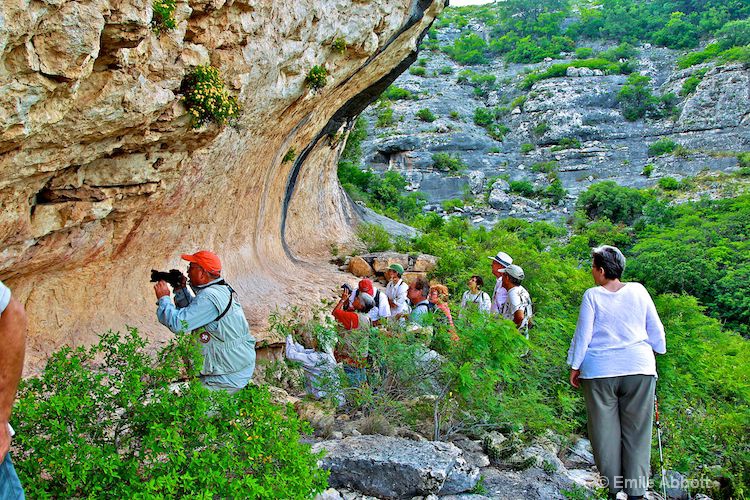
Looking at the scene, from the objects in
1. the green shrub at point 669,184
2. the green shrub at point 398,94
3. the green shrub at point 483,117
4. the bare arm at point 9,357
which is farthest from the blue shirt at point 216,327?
the green shrub at point 483,117

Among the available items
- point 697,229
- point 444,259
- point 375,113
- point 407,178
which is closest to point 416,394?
point 444,259

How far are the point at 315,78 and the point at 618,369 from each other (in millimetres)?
5705

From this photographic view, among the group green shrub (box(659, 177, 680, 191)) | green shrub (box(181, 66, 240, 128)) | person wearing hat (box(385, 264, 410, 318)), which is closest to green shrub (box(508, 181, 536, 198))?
green shrub (box(659, 177, 680, 191))

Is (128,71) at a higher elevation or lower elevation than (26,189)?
higher

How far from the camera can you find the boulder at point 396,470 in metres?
3.66

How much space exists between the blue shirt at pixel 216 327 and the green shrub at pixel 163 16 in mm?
2230

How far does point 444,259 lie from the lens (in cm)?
1309

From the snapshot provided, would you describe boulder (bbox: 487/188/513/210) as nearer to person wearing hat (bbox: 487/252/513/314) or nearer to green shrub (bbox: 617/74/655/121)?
green shrub (bbox: 617/74/655/121)

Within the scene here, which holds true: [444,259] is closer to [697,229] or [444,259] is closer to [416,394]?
[416,394]

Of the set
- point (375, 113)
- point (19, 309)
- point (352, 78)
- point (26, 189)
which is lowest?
point (19, 309)

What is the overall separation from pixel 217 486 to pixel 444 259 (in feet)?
35.1

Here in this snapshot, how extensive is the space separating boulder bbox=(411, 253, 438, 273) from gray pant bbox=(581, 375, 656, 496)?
937 centimetres

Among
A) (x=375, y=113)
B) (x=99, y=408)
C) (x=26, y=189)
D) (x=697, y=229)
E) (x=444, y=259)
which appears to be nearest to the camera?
(x=99, y=408)

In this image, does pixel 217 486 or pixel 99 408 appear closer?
pixel 217 486
